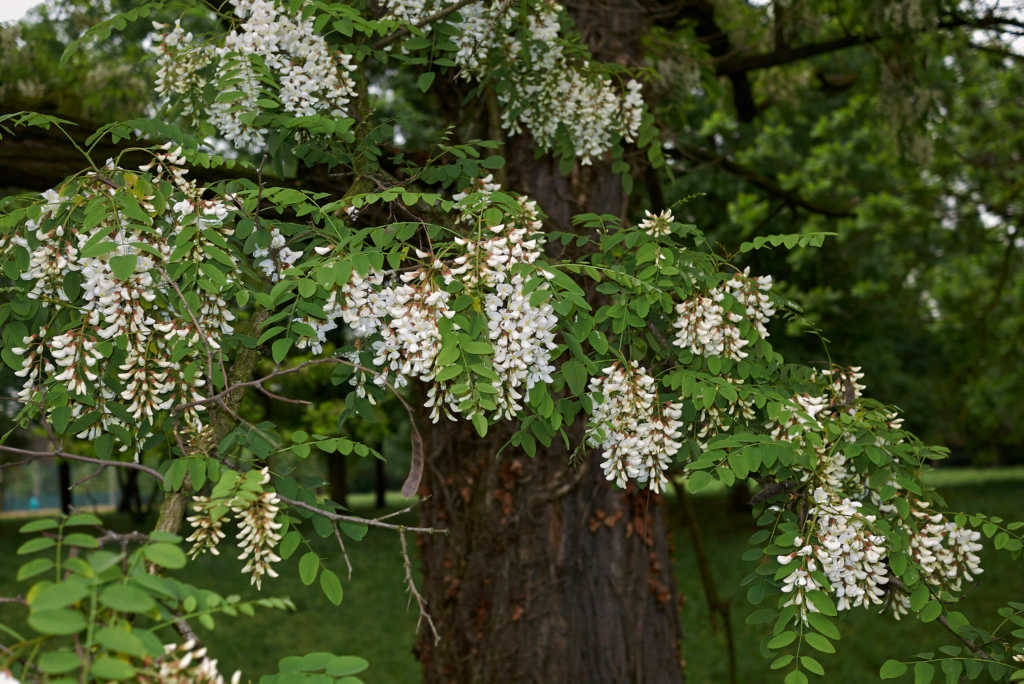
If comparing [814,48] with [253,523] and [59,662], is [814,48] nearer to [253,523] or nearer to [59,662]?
[253,523]

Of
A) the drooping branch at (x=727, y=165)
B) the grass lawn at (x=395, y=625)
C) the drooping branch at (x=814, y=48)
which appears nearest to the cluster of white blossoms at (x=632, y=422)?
the drooping branch at (x=727, y=165)

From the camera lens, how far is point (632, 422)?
2.60 m

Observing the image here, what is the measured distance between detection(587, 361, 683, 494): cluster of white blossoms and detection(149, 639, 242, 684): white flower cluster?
1384mm

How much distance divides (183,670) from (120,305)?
117cm

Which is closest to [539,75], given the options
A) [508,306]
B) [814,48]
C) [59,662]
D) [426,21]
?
[426,21]

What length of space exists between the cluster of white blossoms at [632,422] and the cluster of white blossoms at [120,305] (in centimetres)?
112

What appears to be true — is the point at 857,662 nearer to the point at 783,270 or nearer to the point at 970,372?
the point at 970,372

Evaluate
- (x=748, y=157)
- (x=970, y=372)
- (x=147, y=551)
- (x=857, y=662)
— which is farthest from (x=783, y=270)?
(x=147, y=551)

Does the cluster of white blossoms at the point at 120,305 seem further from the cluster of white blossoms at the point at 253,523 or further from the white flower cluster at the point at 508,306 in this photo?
the white flower cluster at the point at 508,306

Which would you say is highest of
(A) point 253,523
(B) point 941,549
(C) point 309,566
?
(A) point 253,523

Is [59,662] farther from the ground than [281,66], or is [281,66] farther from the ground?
[281,66]

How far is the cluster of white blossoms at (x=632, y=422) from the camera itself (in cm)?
260

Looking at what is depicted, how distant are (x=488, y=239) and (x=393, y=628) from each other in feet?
31.2

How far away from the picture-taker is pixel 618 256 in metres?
3.00
